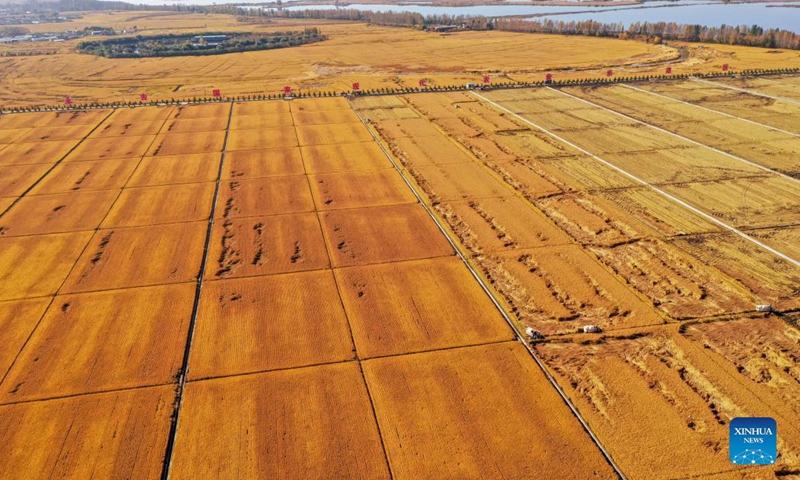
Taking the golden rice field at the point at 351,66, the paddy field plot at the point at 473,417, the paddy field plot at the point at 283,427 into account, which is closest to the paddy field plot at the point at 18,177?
the golden rice field at the point at 351,66

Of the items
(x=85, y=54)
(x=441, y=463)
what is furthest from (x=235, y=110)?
(x=85, y=54)

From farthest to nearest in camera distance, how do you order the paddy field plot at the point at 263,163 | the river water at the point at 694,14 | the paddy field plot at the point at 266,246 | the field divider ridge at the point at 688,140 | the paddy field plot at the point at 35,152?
the river water at the point at 694,14
the paddy field plot at the point at 35,152
the paddy field plot at the point at 263,163
the field divider ridge at the point at 688,140
the paddy field plot at the point at 266,246

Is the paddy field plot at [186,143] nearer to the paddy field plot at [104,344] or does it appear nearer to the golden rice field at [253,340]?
the golden rice field at [253,340]

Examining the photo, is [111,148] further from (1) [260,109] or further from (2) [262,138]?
(1) [260,109]

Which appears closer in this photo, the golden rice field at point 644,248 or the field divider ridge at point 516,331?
the field divider ridge at point 516,331

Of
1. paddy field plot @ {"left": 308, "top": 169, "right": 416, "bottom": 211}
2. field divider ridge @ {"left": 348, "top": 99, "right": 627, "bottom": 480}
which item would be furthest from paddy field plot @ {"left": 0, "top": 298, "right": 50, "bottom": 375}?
field divider ridge @ {"left": 348, "top": 99, "right": 627, "bottom": 480}

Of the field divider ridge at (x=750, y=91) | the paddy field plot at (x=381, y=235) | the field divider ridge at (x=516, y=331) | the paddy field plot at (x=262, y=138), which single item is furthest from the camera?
the field divider ridge at (x=750, y=91)

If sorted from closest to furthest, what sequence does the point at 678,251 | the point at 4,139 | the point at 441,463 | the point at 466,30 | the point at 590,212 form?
the point at 441,463, the point at 678,251, the point at 590,212, the point at 4,139, the point at 466,30

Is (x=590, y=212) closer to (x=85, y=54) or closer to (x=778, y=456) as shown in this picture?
(x=778, y=456)
